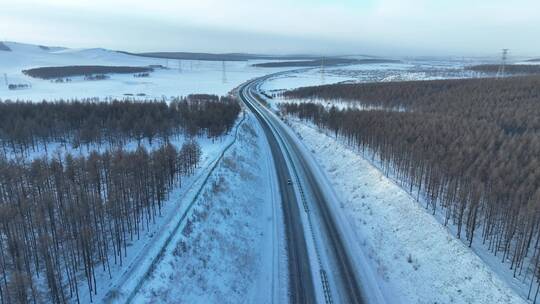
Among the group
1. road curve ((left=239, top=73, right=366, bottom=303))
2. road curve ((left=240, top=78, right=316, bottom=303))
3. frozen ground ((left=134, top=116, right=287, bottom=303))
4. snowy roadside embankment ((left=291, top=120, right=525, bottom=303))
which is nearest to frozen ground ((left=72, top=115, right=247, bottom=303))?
frozen ground ((left=134, top=116, right=287, bottom=303))

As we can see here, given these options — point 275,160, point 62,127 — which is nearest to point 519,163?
point 275,160

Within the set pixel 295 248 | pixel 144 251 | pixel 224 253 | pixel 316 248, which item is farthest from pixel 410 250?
pixel 144 251

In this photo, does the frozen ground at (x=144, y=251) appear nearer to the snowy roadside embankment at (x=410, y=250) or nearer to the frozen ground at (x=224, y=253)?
the frozen ground at (x=224, y=253)

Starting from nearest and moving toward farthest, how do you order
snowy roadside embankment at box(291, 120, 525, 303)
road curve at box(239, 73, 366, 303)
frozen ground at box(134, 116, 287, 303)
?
frozen ground at box(134, 116, 287, 303) → snowy roadside embankment at box(291, 120, 525, 303) → road curve at box(239, 73, 366, 303)

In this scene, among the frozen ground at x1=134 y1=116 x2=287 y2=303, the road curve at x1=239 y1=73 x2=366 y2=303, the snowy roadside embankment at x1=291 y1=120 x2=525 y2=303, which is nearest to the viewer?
the frozen ground at x1=134 y1=116 x2=287 y2=303

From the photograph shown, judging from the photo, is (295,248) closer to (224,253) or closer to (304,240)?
(304,240)

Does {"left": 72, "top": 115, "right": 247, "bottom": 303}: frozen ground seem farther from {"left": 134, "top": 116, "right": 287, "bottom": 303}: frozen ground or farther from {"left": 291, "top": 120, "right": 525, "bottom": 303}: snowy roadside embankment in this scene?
{"left": 291, "top": 120, "right": 525, "bottom": 303}: snowy roadside embankment
